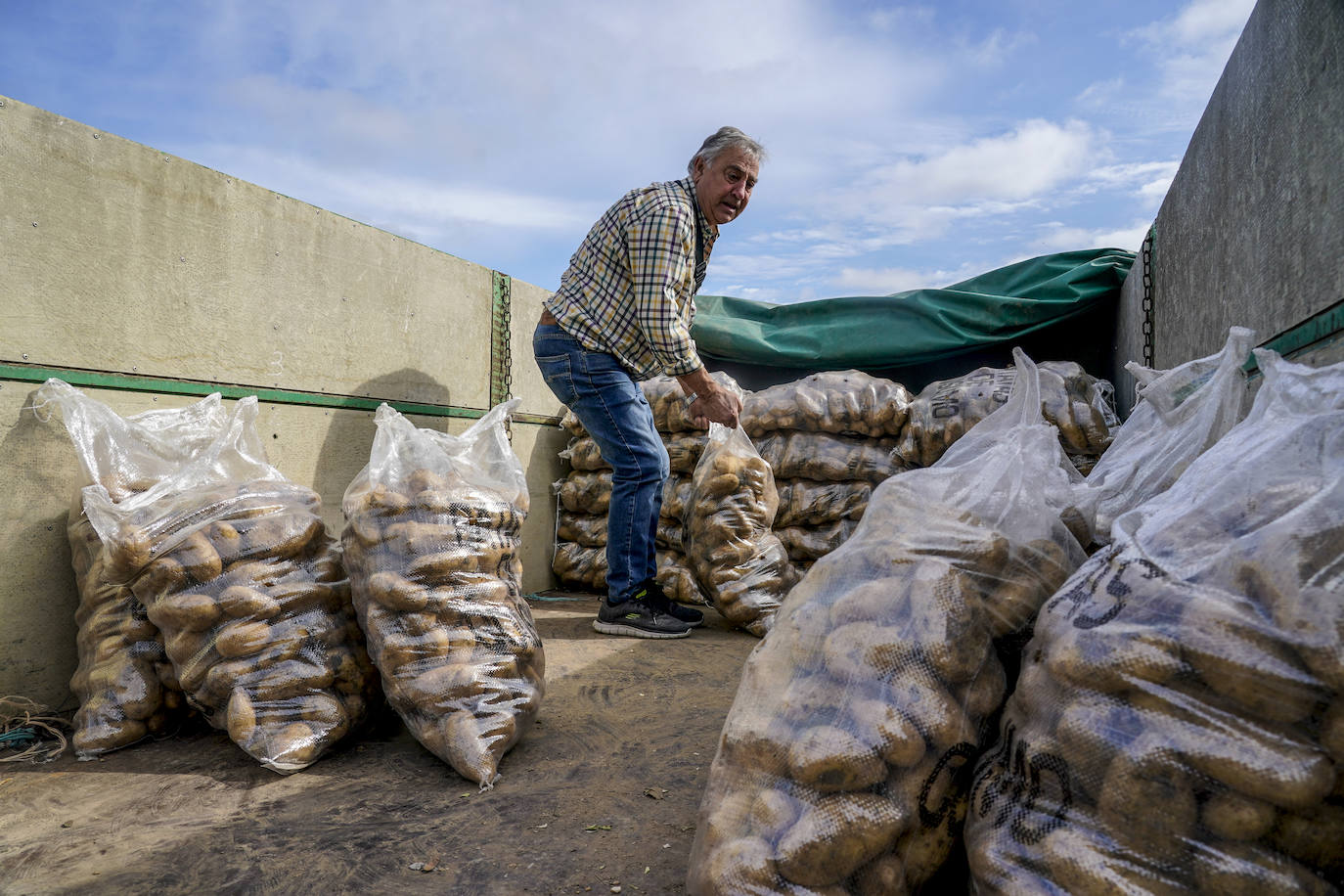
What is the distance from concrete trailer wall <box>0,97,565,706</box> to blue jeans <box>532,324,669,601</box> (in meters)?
0.71

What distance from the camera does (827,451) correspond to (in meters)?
3.58

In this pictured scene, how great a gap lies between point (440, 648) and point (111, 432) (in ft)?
3.76

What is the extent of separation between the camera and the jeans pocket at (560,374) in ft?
9.67

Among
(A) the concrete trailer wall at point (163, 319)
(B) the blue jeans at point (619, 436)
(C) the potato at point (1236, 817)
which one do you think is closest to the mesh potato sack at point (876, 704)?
(C) the potato at point (1236, 817)

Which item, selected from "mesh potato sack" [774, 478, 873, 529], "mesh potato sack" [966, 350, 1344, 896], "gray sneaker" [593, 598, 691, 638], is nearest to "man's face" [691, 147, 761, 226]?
"mesh potato sack" [774, 478, 873, 529]

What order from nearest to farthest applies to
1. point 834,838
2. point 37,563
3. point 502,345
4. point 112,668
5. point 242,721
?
point 834,838, point 242,721, point 112,668, point 37,563, point 502,345

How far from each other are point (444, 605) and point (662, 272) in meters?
1.44

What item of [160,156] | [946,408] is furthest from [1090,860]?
[160,156]

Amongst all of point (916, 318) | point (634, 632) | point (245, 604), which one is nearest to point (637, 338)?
point (634, 632)

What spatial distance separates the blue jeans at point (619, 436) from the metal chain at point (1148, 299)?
189cm

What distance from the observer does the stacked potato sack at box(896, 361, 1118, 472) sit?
3.08m

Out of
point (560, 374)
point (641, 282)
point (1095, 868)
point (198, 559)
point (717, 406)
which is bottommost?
point (1095, 868)

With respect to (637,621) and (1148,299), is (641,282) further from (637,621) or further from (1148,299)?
(1148,299)

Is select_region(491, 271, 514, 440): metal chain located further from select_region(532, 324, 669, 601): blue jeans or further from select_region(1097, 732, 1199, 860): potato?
select_region(1097, 732, 1199, 860): potato
